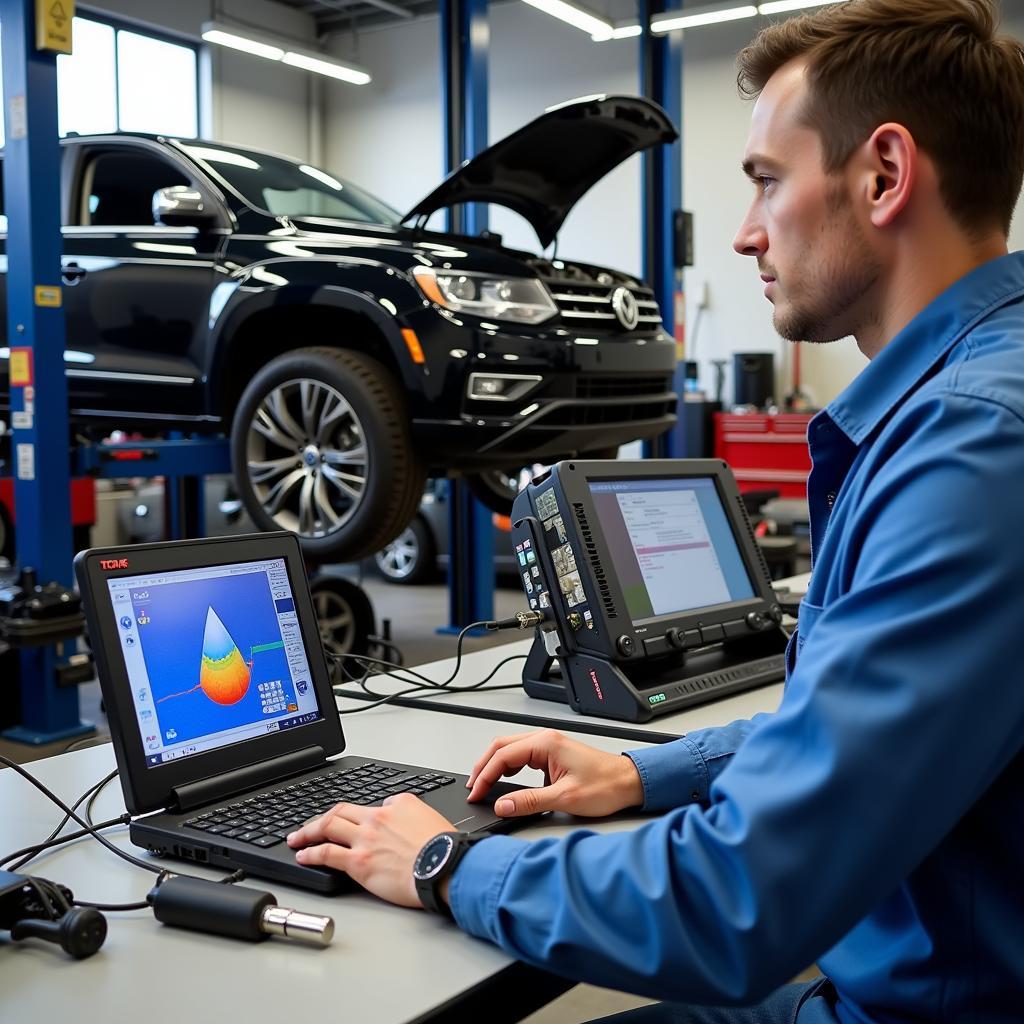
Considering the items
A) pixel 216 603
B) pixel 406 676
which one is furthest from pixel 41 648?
pixel 216 603

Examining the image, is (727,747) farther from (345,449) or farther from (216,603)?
(345,449)

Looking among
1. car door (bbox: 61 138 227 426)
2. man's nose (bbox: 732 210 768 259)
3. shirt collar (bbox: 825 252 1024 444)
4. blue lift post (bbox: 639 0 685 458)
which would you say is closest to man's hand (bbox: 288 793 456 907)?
shirt collar (bbox: 825 252 1024 444)

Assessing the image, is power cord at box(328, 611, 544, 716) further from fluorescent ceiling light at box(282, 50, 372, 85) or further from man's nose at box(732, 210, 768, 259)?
fluorescent ceiling light at box(282, 50, 372, 85)

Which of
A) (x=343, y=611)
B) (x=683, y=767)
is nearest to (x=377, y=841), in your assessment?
(x=683, y=767)

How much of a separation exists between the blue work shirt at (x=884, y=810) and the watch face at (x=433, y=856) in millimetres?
74

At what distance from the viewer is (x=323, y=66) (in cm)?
1190

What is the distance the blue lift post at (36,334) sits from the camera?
3.87m

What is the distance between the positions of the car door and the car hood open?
2.94 feet

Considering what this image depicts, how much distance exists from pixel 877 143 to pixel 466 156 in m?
5.33

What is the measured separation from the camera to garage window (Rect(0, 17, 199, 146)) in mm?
11484

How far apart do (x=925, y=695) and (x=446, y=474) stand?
3.84m

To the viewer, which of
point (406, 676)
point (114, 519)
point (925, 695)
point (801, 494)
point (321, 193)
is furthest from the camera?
point (801, 494)

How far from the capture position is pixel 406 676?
83.4 inches

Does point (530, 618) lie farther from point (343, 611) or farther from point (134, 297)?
point (134, 297)
